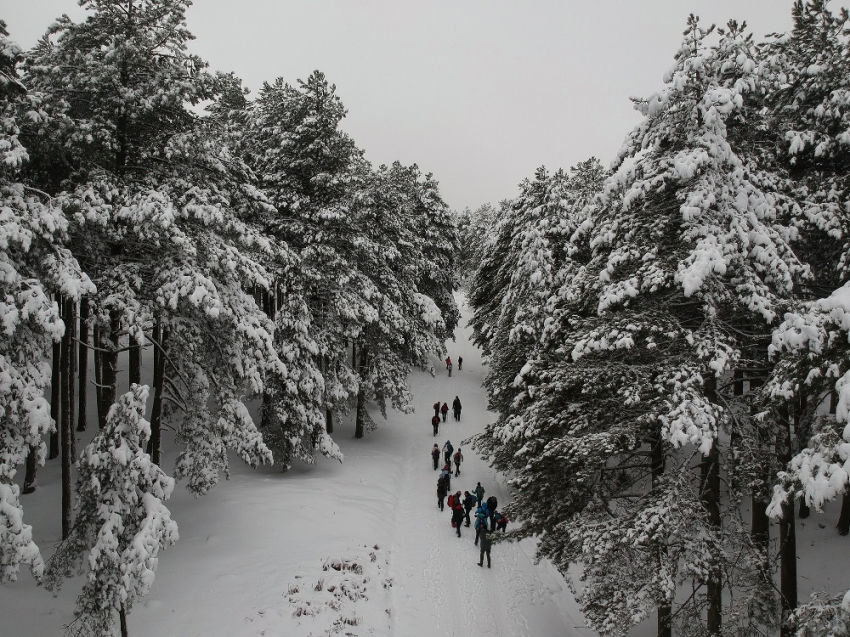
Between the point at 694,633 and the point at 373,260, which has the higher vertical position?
the point at 373,260

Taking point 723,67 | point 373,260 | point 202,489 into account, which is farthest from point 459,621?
point 373,260

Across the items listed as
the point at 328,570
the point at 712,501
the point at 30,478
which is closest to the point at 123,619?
the point at 328,570

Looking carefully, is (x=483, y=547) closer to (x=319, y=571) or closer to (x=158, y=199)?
(x=319, y=571)

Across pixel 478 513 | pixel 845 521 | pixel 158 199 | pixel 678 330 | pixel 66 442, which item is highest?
pixel 158 199

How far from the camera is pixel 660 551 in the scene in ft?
26.9

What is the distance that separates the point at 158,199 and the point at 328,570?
9.43 metres

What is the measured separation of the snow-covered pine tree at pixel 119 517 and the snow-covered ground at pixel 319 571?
2.04 m

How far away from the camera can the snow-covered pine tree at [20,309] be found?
308 inches

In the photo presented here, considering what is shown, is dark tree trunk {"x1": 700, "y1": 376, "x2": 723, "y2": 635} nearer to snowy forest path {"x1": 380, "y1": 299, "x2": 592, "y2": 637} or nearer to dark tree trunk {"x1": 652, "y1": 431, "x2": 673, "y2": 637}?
dark tree trunk {"x1": 652, "y1": 431, "x2": 673, "y2": 637}

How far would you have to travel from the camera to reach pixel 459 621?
37.5 feet

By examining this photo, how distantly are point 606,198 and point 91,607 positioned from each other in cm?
1116

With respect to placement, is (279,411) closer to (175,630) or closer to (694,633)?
(175,630)

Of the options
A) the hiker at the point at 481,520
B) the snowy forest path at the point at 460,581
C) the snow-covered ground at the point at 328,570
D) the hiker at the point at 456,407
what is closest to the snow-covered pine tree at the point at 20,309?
the snow-covered ground at the point at 328,570

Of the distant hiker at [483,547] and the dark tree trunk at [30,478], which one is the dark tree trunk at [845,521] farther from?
the dark tree trunk at [30,478]
